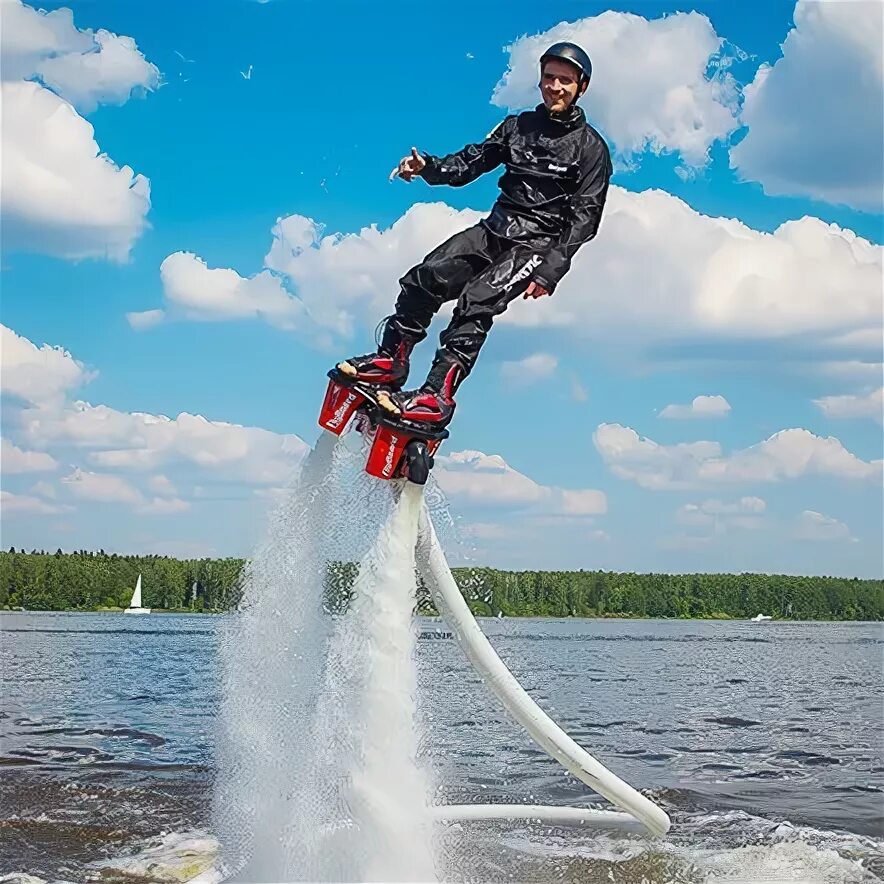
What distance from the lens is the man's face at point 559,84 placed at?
32.1ft

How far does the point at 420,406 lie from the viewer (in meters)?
9.55

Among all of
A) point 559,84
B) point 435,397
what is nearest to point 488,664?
point 435,397

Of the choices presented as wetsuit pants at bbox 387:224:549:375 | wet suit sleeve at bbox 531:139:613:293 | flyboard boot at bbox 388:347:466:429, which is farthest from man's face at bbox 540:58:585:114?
flyboard boot at bbox 388:347:466:429

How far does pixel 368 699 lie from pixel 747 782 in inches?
538

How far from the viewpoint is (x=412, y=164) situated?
993 cm

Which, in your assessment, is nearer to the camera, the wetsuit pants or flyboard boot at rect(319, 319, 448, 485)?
flyboard boot at rect(319, 319, 448, 485)

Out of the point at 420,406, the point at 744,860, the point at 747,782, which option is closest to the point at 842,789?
the point at 747,782

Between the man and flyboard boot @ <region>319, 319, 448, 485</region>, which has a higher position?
the man

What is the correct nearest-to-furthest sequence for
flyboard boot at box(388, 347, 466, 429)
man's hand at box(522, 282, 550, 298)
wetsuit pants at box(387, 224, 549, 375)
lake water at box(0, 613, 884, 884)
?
flyboard boot at box(388, 347, 466, 429)
wetsuit pants at box(387, 224, 549, 375)
man's hand at box(522, 282, 550, 298)
lake water at box(0, 613, 884, 884)

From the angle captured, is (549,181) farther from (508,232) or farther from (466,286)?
(466,286)

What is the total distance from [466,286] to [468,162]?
40.7 inches

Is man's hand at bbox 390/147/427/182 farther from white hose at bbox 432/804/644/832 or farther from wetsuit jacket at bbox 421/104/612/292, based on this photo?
white hose at bbox 432/804/644/832

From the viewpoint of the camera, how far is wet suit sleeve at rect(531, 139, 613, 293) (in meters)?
9.95

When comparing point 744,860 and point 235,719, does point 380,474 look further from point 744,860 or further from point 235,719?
point 744,860
